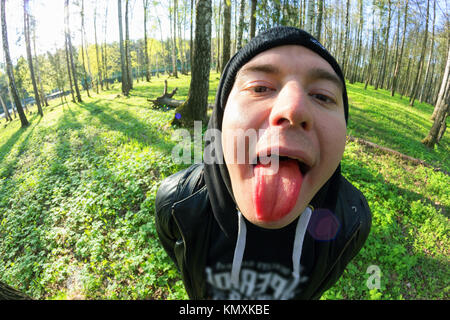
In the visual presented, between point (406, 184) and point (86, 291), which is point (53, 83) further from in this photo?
point (406, 184)

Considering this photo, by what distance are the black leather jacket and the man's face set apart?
1.56 ft

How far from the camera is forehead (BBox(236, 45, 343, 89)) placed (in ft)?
2.77

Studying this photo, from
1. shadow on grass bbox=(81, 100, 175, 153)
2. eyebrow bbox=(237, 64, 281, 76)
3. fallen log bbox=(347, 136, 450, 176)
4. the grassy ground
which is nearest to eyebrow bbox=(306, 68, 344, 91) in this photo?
eyebrow bbox=(237, 64, 281, 76)

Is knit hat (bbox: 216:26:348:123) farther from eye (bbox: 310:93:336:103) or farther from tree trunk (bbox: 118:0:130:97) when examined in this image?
tree trunk (bbox: 118:0:130:97)

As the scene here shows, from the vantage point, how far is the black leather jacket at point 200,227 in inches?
45.9

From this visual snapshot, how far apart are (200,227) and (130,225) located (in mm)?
2626

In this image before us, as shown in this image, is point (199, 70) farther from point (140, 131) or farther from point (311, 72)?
point (311, 72)

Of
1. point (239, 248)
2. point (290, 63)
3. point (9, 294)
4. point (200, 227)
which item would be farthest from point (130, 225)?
point (290, 63)

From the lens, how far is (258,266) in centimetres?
109

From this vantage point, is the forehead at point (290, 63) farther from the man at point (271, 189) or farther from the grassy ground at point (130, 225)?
the grassy ground at point (130, 225)

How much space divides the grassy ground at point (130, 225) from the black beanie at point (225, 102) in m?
1.94
